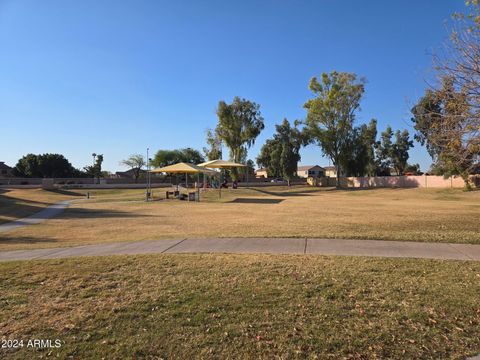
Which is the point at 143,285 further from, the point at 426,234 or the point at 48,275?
the point at 426,234

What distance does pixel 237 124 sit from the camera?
63.7m

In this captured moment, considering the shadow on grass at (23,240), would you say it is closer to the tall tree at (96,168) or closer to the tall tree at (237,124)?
the tall tree at (237,124)

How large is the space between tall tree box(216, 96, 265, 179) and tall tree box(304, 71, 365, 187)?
8.82 m

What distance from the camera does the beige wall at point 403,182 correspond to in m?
53.3

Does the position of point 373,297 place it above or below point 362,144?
below

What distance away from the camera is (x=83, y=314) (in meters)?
4.77

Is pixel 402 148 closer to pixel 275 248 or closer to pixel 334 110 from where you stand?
pixel 334 110

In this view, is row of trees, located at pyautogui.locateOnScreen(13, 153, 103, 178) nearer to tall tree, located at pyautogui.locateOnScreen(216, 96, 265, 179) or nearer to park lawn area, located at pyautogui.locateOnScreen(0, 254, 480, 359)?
tall tree, located at pyautogui.locateOnScreen(216, 96, 265, 179)

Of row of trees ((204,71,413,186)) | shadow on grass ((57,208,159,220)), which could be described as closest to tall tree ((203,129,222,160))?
row of trees ((204,71,413,186))

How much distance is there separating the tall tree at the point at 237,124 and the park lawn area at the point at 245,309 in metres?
57.4

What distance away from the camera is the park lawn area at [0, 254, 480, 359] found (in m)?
4.02

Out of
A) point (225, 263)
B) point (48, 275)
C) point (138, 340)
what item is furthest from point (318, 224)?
point (138, 340)

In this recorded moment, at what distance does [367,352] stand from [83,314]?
333cm

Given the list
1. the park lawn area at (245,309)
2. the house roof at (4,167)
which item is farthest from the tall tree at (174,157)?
the park lawn area at (245,309)
